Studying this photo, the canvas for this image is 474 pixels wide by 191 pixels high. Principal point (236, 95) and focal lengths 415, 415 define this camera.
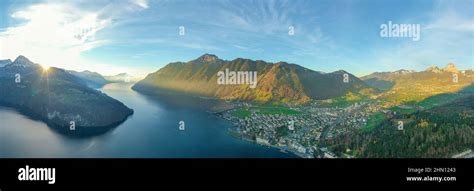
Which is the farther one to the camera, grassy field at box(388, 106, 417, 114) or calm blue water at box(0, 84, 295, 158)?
grassy field at box(388, 106, 417, 114)

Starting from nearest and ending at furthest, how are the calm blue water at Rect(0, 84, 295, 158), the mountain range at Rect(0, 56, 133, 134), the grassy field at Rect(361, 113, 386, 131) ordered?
the calm blue water at Rect(0, 84, 295, 158)
the grassy field at Rect(361, 113, 386, 131)
the mountain range at Rect(0, 56, 133, 134)

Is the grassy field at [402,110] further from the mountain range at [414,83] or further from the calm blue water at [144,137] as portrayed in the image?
the calm blue water at [144,137]

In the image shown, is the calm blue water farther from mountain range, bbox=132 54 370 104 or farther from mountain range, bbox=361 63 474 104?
mountain range, bbox=361 63 474 104

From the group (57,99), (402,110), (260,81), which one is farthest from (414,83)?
(57,99)

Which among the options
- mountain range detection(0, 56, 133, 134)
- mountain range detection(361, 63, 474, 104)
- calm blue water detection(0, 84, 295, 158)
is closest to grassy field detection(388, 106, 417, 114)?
mountain range detection(361, 63, 474, 104)
